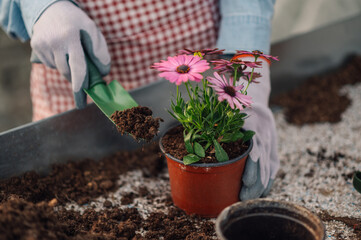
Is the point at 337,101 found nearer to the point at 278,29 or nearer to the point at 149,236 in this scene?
the point at 278,29

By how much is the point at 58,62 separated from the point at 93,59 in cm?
12

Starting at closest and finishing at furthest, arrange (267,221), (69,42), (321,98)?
(267,221) → (69,42) → (321,98)

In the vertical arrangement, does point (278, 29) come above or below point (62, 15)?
below

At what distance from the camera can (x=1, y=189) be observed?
1229 millimetres

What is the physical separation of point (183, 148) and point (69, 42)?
0.53 m

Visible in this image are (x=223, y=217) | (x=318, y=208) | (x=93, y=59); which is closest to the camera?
(x=223, y=217)

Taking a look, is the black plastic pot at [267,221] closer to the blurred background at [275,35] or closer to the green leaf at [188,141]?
the green leaf at [188,141]

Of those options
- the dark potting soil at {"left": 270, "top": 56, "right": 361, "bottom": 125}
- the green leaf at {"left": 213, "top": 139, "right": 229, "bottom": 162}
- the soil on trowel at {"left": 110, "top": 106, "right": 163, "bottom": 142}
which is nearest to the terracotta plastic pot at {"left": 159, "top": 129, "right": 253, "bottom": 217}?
the green leaf at {"left": 213, "top": 139, "right": 229, "bottom": 162}

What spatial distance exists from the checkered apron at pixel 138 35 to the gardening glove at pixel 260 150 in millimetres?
408

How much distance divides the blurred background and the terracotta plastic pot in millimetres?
1369

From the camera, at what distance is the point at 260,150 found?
4.00 feet

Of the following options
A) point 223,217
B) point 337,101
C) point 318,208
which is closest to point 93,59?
point 223,217

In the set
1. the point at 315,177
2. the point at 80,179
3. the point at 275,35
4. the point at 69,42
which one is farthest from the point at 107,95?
the point at 275,35

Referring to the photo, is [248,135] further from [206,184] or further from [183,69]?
[183,69]
